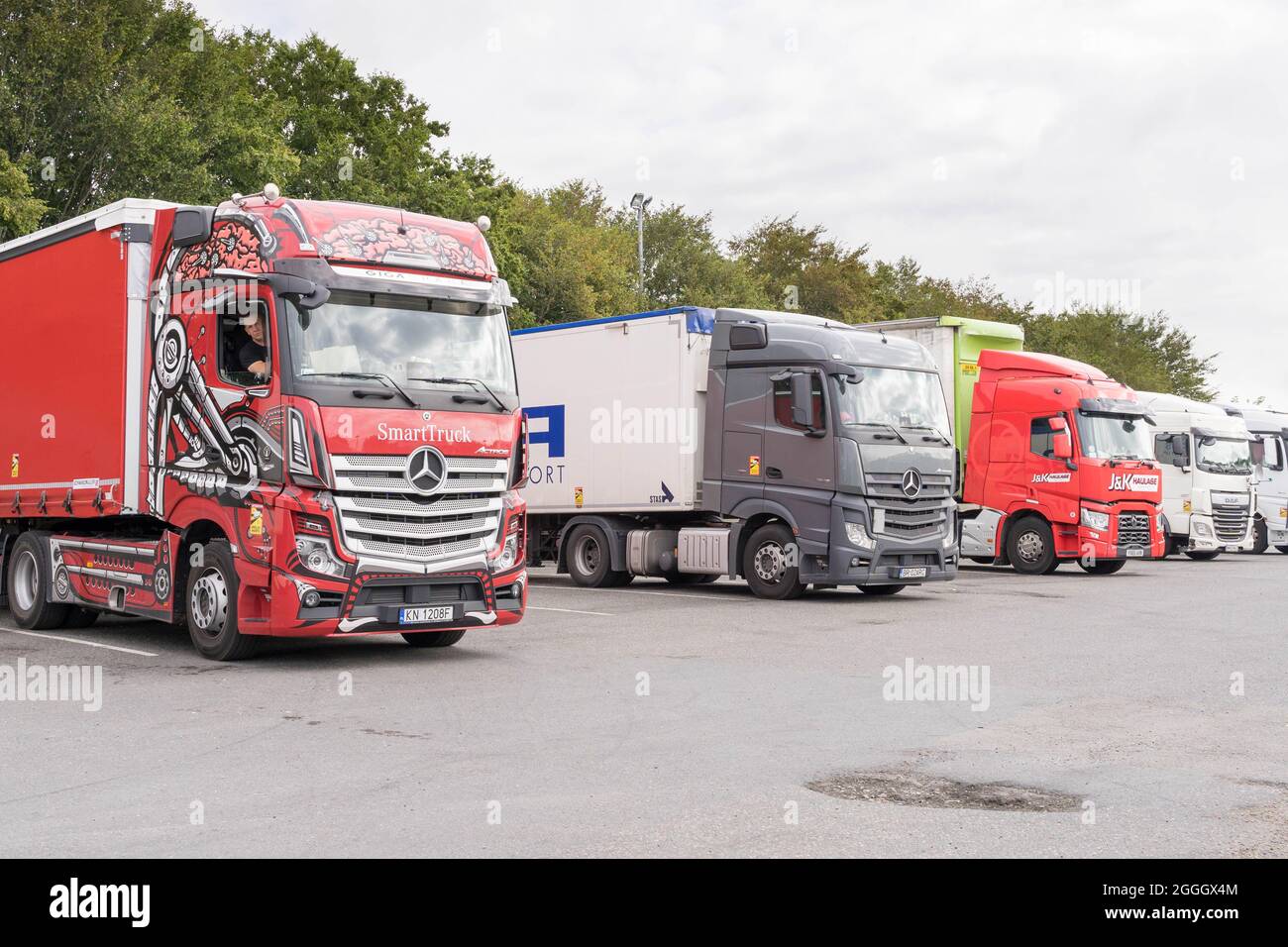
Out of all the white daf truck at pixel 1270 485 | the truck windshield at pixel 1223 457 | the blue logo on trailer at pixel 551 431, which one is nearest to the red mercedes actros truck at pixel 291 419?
the blue logo on trailer at pixel 551 431

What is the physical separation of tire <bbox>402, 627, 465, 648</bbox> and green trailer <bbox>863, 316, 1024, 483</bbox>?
1357 cm

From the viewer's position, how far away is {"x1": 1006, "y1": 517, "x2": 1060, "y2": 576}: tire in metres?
24.4

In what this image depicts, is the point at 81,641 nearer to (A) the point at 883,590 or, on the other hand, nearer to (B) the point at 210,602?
(B) the point at 210,602

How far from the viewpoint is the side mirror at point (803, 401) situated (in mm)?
17766

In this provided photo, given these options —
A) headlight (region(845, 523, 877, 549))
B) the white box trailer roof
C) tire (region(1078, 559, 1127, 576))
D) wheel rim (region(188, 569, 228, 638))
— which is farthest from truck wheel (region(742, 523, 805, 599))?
tire (region(1078, 559, 1127, 576))

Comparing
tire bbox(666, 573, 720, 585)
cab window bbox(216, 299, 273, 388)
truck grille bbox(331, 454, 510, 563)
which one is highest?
cab window bbox(216, 299, 273, 388)

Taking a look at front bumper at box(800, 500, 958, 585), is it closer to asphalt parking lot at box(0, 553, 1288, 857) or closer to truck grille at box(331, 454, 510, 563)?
asphalt parking lot at box(0, 553, 1288, 857)

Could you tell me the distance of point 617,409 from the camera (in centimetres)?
2027

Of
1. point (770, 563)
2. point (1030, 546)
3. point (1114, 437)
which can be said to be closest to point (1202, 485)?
point (1114, 437)

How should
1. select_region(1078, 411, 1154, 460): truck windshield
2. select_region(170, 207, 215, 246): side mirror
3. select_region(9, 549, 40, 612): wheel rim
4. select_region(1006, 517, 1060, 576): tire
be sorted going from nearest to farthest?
select_region(170, 207, 215, 246): side mirror
select_region(9, 549, 40, 612): wheel rim
select_region(1078, 411, 1154, 460): truck windshield
select_region(1006, 517, 1060, 576): tire

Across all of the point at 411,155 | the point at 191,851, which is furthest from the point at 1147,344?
the point at 191,851

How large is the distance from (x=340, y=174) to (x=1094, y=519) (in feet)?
74.3

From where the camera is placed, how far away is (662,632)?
1435 cm

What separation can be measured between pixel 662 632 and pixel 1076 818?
8215 millimetres
